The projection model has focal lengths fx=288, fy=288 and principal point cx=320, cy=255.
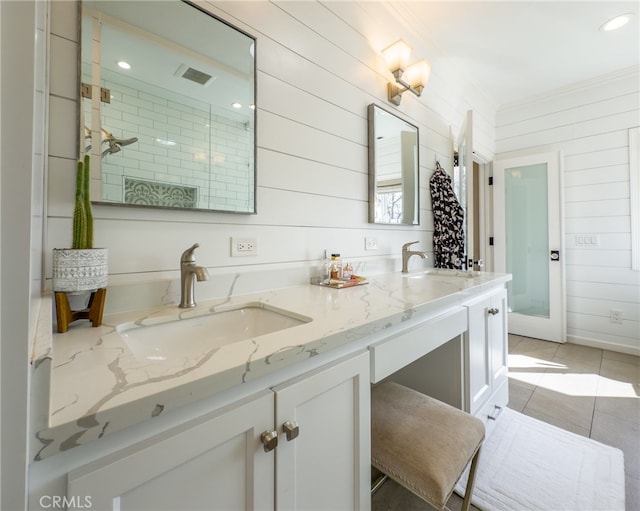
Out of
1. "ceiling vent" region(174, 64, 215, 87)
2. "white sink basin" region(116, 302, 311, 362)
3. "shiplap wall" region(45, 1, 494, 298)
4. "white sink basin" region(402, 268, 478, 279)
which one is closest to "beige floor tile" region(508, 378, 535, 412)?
"white sink basin" region(402, 268, 478, 279)

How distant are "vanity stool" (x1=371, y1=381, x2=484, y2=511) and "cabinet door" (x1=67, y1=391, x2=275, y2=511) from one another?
18.2 inches

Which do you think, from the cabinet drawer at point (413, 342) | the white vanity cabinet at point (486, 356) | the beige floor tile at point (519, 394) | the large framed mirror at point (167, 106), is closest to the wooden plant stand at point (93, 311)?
the large framed mirror at point (167, 106)

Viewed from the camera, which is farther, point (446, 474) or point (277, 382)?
point (446, 474)

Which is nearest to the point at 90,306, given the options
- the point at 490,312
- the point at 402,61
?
the point at 490,312

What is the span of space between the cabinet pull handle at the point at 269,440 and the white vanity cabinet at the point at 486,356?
3.48 feet

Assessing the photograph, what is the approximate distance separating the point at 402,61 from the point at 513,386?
95.7 inches

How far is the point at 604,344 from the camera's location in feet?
9.36

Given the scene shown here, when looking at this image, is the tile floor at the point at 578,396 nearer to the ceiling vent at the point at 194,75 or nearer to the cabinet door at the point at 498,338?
the cabinet door at the point at 498,338

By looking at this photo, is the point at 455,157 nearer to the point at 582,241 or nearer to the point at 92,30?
the point at 582,241

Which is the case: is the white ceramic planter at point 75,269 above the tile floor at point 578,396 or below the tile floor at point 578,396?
above

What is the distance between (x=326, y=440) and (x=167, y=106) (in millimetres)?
1153

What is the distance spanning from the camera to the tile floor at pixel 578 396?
126 cm

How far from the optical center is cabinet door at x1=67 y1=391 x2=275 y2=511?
0.41 m

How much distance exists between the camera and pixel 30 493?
1.18ft
